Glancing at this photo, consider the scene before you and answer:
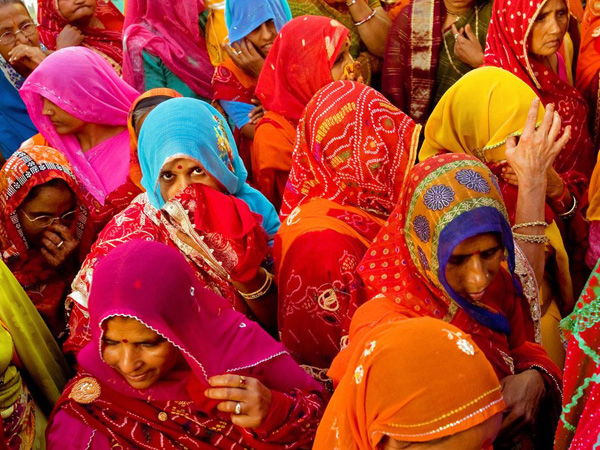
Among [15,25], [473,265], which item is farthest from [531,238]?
[15,25]

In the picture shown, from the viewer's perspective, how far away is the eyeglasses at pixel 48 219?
121 inches

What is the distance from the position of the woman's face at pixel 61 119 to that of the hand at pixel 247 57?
86 cm

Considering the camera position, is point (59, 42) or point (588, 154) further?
point (59, 42)

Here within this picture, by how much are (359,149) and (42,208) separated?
1234 mm

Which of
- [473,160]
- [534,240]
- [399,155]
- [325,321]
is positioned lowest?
[325,321]

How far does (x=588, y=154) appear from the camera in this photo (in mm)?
3377

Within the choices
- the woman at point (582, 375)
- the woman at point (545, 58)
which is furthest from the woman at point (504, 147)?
the woman at point (582, 375)

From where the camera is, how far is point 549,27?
3.36 metres

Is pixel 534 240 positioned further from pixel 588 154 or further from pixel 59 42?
pixel 59 42

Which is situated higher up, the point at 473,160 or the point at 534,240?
the point at 473,160

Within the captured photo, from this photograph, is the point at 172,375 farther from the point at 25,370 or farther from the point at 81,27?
the point at 81,27

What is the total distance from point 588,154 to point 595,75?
1.43 feet

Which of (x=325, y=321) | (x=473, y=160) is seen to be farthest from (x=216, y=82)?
(x=473, y=160)

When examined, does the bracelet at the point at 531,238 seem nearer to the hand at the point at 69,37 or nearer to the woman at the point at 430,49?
the woman at the point at 430,49
